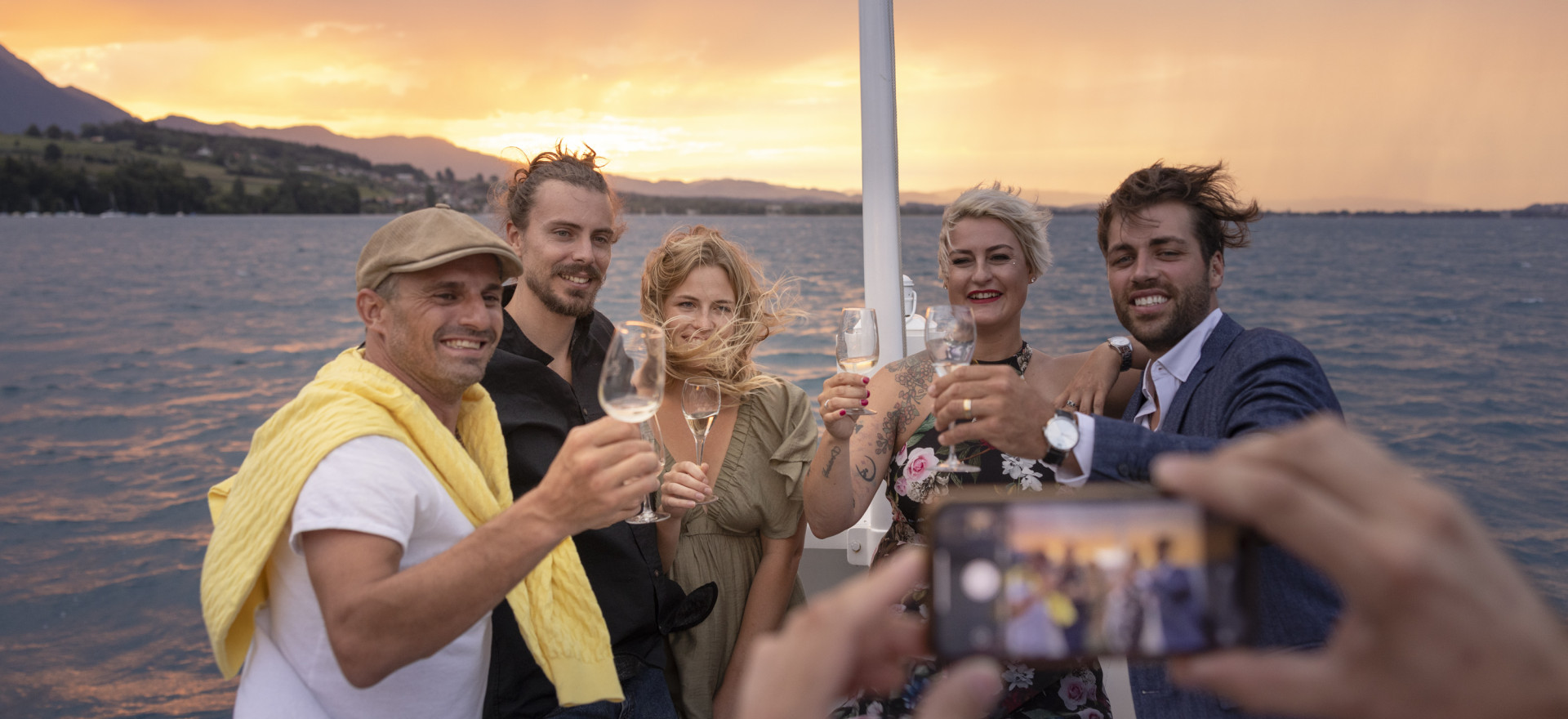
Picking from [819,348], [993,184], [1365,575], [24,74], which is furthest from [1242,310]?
[24,74]

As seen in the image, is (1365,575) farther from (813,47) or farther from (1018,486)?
(813,47)

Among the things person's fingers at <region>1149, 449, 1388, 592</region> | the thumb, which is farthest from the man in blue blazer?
person's fingers at <region>1149, 449, 1388, 592</region>

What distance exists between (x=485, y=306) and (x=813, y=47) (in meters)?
28.0

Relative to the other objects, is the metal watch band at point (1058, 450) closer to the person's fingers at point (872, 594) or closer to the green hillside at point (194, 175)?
the person's fingers at point (872, 594)

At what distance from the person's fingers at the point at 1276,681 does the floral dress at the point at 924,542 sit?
1.74 m

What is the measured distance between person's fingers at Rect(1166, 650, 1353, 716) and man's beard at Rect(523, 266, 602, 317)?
261 cm

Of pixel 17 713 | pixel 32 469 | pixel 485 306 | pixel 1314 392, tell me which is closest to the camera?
pixel 1314 392

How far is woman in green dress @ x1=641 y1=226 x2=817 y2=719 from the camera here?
2.93 metres

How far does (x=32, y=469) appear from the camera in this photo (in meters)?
19.9

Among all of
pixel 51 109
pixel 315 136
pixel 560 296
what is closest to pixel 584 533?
pixel 560 296

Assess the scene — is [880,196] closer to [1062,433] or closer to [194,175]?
[1062,433]

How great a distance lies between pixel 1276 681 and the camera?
29.1 inches

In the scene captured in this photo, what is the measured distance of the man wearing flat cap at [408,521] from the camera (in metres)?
1.60

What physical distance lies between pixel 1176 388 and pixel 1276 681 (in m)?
1.91
